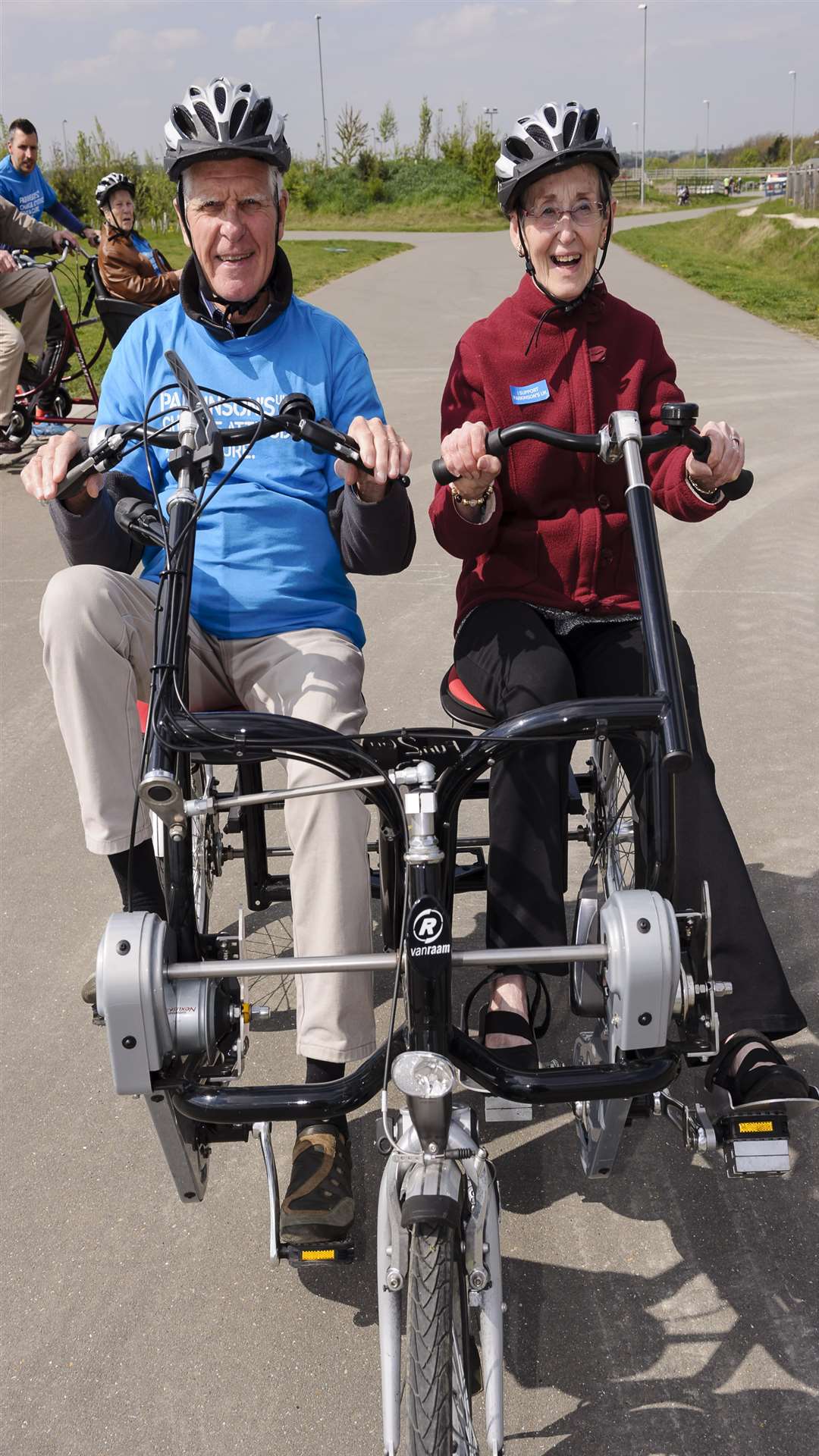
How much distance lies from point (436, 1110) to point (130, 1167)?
50.6 inches

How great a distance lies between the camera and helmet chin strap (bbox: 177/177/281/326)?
3.03 m

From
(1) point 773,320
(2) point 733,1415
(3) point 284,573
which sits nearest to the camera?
(2) point 733,1415

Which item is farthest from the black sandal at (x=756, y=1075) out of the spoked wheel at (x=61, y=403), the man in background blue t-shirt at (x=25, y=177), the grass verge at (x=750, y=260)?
the grass verge at (x=750, y=260)

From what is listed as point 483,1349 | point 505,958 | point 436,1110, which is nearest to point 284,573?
point 505,958

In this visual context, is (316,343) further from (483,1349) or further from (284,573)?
A: (483,1349)

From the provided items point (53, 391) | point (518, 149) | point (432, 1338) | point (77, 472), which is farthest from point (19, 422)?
point (432, 1338)

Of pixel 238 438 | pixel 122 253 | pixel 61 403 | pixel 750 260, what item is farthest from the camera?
pixel 750 260

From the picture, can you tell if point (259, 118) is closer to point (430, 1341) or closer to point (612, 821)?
point (612, 821)

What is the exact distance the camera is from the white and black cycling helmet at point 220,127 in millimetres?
2844

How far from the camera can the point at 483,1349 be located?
69.7 inches

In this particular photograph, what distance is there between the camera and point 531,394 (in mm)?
3010

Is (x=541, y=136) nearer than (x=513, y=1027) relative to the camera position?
No

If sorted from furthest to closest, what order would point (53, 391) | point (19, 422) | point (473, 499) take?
1. point (53, 391)
2. point (19, 422)
3. point (473, 499)

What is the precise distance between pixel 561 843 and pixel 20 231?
8399mm
